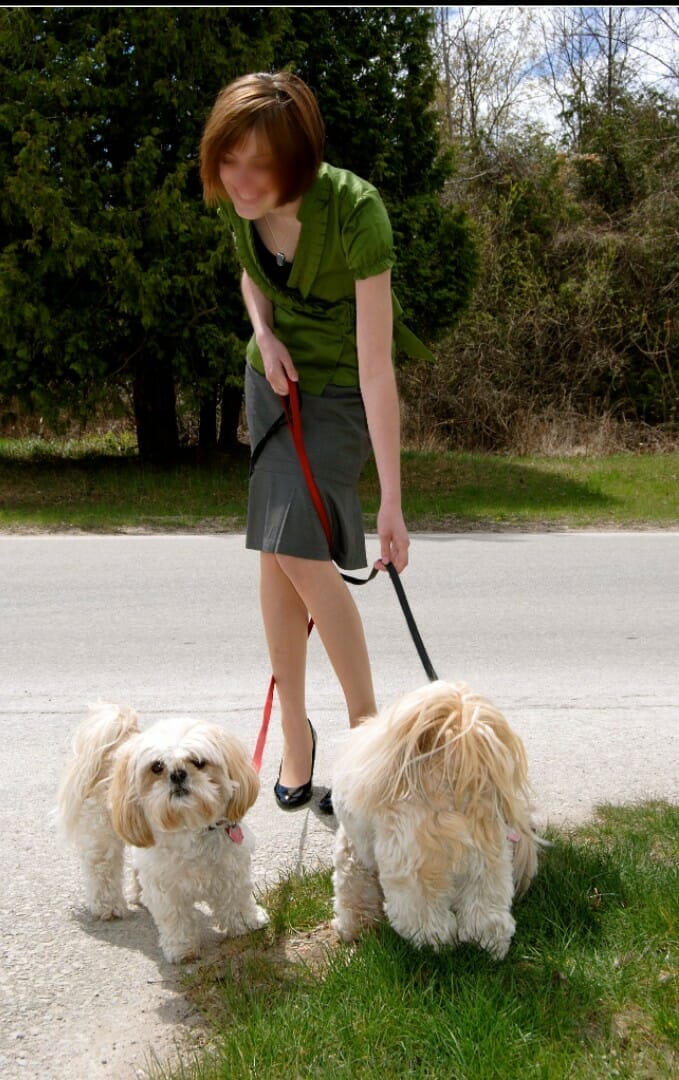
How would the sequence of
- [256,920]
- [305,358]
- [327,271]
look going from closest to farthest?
[256,920]
[327,271]
[305,358]

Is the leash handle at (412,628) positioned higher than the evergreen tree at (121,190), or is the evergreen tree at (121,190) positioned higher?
the evergreen tree at (121,190)

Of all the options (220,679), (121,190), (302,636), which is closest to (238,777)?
(302,636)

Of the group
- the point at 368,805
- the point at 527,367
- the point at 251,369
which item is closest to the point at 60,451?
the point at 527,367

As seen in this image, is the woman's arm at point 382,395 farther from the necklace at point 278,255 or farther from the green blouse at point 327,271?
the necklace at point 278,255

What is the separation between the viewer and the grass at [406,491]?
421 inches

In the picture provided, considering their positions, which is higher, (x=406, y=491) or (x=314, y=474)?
(x=314, y=474)

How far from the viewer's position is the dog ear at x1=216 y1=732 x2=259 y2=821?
9.05 ft

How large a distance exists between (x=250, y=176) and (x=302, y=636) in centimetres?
147

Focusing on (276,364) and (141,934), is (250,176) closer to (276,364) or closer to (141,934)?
(276,364)

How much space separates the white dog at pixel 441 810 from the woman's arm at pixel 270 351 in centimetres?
115

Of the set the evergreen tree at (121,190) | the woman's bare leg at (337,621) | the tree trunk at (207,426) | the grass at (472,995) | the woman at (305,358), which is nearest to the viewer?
the grass at (472,995)

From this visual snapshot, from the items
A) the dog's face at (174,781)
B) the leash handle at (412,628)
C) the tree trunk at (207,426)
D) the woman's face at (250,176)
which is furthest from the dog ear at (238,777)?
the tree trunk at (207,426)

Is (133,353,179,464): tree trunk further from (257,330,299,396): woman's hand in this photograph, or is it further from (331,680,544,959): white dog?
(331,680,544,959): white dog

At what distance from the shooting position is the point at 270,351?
3.20 metres
